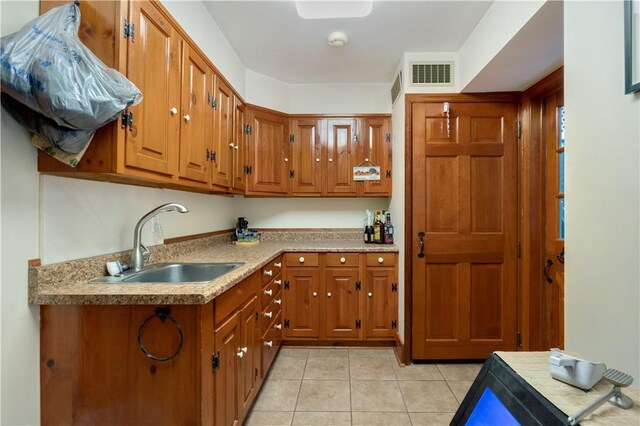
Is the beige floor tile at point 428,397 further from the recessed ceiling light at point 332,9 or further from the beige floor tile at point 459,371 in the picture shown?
the recessed ceiling light at point 332,9

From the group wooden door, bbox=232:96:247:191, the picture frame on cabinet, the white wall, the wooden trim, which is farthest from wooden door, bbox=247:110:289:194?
the picture frame on cabinet

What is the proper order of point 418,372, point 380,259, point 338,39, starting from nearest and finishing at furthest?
1. point 338,39
2. point 418,372
3. point 380,259

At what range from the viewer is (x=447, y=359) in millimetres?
2434

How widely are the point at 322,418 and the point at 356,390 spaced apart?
1.22ft

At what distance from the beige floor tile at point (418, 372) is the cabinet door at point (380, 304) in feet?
1.05

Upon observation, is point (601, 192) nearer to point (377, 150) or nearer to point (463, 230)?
point (463, 230)

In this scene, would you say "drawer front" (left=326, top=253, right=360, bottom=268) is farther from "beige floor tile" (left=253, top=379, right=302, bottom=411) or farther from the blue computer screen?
the blue computer screen

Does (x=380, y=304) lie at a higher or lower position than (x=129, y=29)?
lower

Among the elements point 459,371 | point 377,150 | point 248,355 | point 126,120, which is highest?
point 377,150

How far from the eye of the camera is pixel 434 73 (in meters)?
2.42

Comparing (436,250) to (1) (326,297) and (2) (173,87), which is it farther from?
(2) (173,87)

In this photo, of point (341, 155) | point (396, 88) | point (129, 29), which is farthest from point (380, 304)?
point (129, 29)

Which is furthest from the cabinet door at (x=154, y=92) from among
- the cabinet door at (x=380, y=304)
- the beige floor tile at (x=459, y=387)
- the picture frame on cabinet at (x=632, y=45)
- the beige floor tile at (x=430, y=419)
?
the beige floor tile at (x=459, y=387)

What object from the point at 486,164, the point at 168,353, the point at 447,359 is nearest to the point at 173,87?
the point at 168,353
